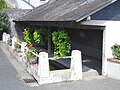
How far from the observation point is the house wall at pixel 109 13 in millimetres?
10110

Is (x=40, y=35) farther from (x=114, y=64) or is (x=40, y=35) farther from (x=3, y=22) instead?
(x=3, y=22)

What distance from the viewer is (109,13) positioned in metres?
10.3

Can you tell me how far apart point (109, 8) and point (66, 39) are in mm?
2161

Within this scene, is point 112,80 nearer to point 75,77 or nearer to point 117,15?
point 75,77

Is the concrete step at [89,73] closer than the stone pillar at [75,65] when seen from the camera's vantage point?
No

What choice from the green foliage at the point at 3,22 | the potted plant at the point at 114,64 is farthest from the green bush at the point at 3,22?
the potted plant at the point at 114,64

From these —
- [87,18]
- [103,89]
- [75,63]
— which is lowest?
[103,89]

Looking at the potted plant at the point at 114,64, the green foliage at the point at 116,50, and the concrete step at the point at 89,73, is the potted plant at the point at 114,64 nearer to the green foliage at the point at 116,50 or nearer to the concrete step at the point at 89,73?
the green foliage at the point at 116,50

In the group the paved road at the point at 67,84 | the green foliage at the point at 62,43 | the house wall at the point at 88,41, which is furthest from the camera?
the house wall at the point at 88,41

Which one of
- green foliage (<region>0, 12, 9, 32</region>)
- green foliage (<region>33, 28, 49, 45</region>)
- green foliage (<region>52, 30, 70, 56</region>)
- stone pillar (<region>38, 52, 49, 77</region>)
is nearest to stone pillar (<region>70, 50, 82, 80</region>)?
stone pillar (<region>38, 52, 49, 77</region>)

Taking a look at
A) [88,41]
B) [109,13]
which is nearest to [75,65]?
[109,13]

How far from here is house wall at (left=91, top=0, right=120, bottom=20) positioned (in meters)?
10.1

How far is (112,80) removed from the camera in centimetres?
991

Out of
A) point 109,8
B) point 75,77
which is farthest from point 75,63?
point 109,8
